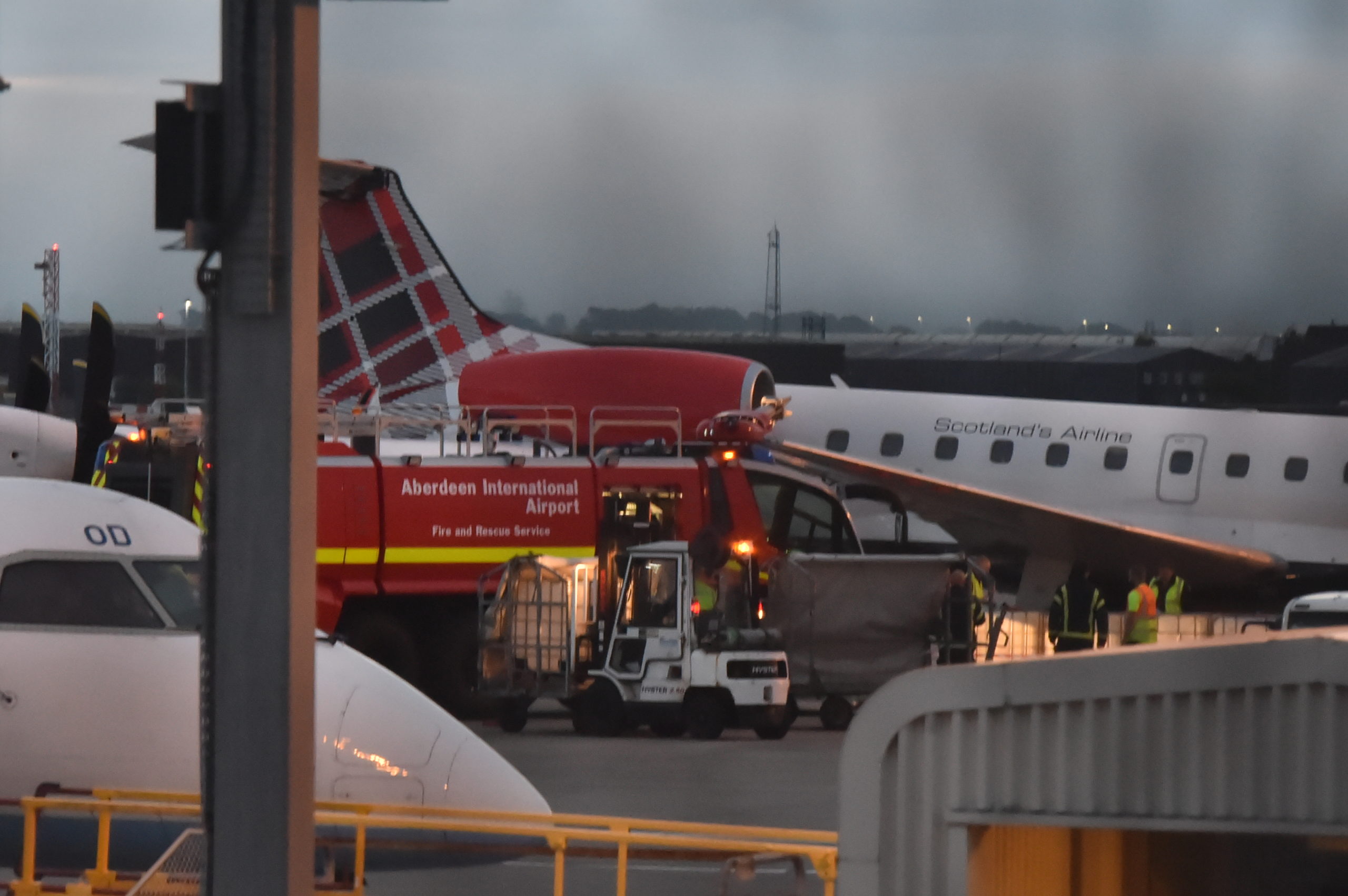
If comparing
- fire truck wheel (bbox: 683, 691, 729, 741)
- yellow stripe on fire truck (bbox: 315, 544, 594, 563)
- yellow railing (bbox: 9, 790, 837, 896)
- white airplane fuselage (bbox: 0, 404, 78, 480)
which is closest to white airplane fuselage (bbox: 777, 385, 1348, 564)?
yellow stripe on fire truck (bbox: 315, 544, 594, 563)

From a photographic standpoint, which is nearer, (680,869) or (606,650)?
(680,869)

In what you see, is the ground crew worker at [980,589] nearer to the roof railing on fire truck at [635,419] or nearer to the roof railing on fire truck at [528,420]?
the roof railing on fire truck at [635,419]

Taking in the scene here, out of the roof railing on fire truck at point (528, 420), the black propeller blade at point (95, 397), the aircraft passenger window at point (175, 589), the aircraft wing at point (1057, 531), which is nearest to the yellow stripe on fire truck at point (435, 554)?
the roof railing on fire truck at point (528, 420)

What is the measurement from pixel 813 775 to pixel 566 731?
365cm

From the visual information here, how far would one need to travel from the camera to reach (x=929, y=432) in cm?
2438

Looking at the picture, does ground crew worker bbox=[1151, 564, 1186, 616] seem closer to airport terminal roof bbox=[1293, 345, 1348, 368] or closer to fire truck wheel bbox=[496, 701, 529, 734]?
fire truck wheel bbox=[496, 701, 529, 734]

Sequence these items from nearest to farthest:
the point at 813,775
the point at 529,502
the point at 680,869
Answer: the point at 680,869 → the point at 813,775 → the point at 529,502

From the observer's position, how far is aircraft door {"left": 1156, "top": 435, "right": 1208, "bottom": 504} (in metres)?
21.7

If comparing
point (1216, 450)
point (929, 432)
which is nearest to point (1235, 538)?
point (1216, 450)

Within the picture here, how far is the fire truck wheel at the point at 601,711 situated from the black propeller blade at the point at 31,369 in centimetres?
793

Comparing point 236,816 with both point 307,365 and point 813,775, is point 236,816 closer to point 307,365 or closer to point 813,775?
point 307,365

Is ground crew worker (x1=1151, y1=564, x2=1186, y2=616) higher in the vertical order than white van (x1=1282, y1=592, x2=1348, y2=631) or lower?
lower

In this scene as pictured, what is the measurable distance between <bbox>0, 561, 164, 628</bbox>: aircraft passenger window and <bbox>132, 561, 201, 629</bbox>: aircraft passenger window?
0.08 meters

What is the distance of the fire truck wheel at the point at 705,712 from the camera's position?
15.8m
